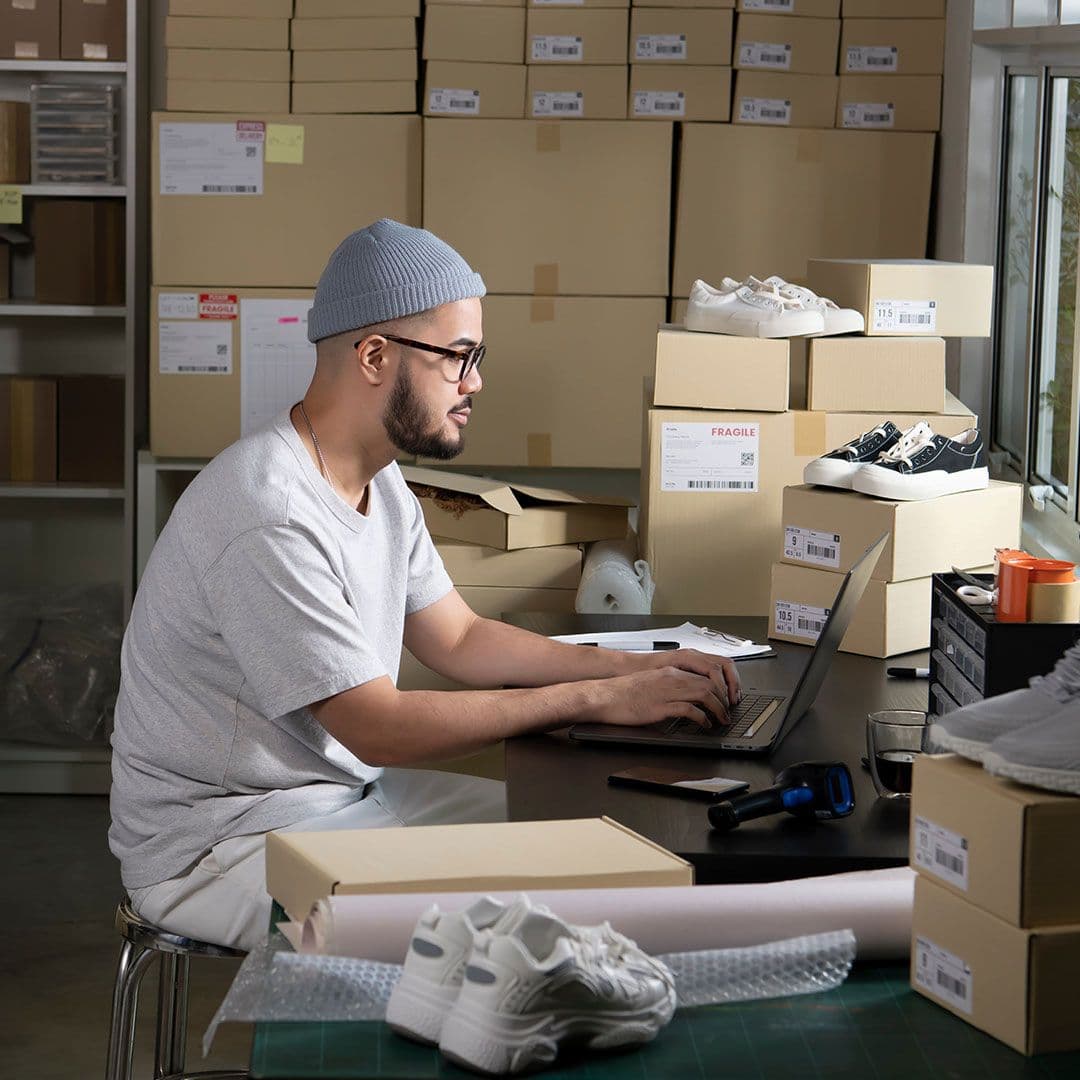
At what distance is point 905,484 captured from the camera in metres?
2.34

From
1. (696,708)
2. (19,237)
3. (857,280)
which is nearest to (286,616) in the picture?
(696,708)

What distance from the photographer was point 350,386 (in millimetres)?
2025

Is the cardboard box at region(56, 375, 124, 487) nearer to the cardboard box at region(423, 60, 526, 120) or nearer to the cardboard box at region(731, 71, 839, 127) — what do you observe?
the cardboard box at region(423, 60, 526, 120)

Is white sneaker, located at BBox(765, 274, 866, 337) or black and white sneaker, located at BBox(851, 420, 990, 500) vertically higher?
white sneaker, located at BBox(765, 274, 866, 337)

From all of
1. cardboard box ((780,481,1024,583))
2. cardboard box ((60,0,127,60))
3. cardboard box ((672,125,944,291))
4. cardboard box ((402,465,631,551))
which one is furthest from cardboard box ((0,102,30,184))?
cardboard box ((780,481,1024,583))

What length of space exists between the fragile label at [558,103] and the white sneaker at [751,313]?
0.90 meters

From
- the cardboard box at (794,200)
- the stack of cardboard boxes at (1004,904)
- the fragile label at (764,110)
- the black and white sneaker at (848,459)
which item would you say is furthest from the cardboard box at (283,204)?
the stack of cardboard boxes at (1004,904)

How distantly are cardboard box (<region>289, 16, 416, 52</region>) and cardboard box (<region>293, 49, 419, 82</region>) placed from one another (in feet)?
0.04

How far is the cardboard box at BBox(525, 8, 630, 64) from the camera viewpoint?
3.56 meters

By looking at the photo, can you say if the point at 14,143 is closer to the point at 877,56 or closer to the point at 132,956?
the point at 877,56

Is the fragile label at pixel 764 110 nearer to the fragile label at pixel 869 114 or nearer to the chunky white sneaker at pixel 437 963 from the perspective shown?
the fragile label at pixel 869 114

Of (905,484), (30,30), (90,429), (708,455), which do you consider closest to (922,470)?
(905,484)

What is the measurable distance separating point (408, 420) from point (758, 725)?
2.00ft

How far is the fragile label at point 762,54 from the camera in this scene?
359cm
